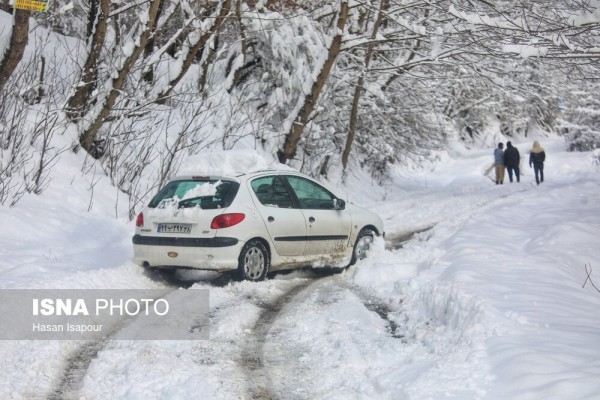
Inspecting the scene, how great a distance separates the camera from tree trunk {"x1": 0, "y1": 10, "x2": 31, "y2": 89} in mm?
9812

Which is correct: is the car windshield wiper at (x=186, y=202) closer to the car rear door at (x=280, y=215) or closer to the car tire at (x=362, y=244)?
the car rear door at (x=280, y=215)

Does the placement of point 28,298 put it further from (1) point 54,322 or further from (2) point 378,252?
(2) point 378,252

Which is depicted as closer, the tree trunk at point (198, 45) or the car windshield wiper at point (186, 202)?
the car windshield wiper at point (186, 202)

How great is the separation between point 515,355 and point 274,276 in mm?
4929

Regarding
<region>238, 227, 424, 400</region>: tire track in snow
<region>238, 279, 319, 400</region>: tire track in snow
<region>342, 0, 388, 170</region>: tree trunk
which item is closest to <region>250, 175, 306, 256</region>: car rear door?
<region>238, 227, 424, 400</region>: tire track in snow

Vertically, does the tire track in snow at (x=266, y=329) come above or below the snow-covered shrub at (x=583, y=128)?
below

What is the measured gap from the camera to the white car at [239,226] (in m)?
8.38

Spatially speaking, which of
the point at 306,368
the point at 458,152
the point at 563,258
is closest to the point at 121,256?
the point at 306,368

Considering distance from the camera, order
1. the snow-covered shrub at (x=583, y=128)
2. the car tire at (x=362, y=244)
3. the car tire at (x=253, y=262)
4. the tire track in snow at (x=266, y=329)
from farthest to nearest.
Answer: the snow-covered shrub at (x=583, y=128) < the car tire at (x=362, y=244) < the car tire at (x=253, y=262) < the tire track in snow at (x=266, y=329)

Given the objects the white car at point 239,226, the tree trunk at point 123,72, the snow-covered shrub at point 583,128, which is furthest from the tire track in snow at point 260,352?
the snow-covered shrub at point 583,128

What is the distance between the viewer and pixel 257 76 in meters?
19.6

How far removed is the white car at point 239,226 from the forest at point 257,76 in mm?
3307

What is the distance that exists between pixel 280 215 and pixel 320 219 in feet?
2.97

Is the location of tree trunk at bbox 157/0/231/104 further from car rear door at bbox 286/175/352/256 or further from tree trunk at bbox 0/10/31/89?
car rear door at bbox 286/175/352/256
